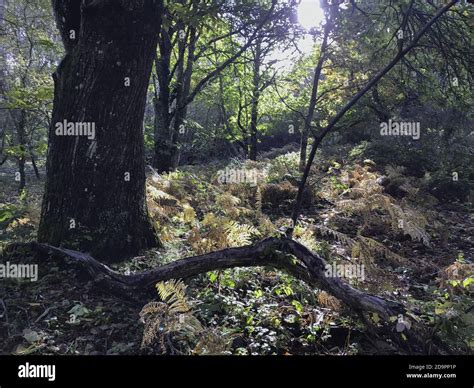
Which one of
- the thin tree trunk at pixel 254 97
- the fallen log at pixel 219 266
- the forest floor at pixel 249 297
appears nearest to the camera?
the forest floor at pixel 249 297

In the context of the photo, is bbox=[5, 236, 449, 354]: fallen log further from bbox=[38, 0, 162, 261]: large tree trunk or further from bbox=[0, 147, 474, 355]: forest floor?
bbox=[38, 0, 162, 261]: large tree trunk

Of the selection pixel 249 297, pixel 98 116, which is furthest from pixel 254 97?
pixel 249 297

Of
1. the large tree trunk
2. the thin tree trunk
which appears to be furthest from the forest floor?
the thin tree trunk

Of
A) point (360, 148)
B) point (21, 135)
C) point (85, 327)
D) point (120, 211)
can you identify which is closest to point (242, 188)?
point (120, 211)

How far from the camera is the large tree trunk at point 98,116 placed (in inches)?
165

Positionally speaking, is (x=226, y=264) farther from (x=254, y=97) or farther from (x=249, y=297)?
(x=254, y=97)

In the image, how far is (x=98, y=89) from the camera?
4242mm

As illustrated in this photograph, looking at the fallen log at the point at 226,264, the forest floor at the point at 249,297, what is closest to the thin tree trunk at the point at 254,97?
the forest floor at the point at 249,297

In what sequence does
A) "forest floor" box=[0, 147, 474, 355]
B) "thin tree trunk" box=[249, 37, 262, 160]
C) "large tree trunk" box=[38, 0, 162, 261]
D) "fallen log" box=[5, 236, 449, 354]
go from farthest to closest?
1. "thin tree trunk" box=[249, 37, 262, 160]
2. "large tree trunk" box=[38, 0, 162, 261]
3. "fallen log" box=[5, 236, 449, 354]
4. "forest floor" box=[0, 147, 474, 355]

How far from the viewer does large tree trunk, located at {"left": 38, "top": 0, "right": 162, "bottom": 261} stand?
4.18 meters

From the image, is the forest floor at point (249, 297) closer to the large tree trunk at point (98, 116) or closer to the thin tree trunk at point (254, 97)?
the large tree trunk at point (98, 116)

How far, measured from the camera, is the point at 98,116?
429 cm
